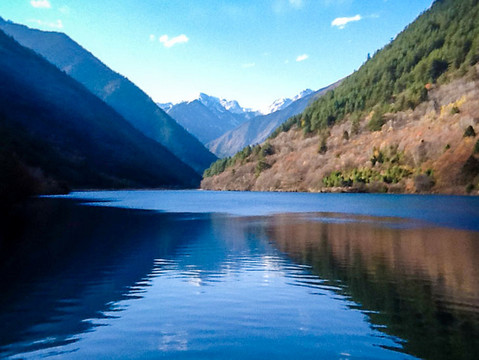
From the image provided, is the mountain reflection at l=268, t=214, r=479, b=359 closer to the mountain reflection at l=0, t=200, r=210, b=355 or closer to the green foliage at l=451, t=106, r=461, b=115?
the mountain reflection at l=0, t=200, r=210, b=355

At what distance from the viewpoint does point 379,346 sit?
1584 centimetres

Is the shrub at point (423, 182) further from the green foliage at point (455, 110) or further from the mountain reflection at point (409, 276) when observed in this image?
the mountain reflection at point (409, 276)

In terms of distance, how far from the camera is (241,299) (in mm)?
22859

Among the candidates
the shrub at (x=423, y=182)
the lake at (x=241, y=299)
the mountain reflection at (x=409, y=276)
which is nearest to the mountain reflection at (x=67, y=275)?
the lake at (x=241, y=299)

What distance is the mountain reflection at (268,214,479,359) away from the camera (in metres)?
17.0

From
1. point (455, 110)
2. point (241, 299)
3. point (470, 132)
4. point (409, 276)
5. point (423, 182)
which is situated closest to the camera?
point (241, 299)

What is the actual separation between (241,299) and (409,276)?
11.8 m

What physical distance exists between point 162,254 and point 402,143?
17712cm

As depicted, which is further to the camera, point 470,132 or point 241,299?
point 470,132

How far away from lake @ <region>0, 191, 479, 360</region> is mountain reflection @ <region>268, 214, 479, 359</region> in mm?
91

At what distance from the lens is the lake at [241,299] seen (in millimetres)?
15891

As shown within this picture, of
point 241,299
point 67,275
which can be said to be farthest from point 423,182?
point 67,275

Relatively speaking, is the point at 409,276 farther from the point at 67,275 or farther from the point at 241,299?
the point at 67,275

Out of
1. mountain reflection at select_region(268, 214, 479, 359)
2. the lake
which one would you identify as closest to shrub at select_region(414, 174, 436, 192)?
mountain reflection at select_region(268, 214, 479, 359)
